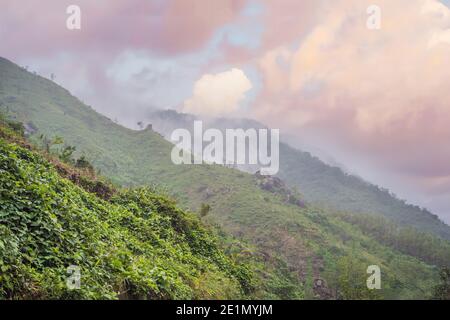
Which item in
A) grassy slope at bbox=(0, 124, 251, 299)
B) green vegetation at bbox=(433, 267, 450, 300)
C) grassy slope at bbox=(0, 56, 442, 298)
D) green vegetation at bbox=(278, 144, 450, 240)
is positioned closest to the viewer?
grassy slope at bbox=(0, 124, 251, 299)

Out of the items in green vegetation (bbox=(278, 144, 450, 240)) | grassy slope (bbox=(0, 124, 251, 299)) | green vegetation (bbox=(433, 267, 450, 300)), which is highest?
green vegetation (bbox=(278, 144, 450, 240))

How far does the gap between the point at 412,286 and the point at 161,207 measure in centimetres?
6134

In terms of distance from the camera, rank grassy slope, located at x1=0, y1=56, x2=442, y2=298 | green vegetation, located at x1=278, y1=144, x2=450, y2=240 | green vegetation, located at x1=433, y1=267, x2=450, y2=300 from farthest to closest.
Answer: green vegetation, located at x1=278, y1=144, x2=450, y2=240 → grassy slope, located at x1=0, y1=56, x2=442, y2=298 → green vegetation, located at x1=433, y1=267, x2=450, y2=300

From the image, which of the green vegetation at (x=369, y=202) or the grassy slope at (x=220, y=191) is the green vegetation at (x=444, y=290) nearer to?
the grassy slope at (x=220, y=191)

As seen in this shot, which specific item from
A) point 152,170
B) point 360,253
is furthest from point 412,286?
point 152,170

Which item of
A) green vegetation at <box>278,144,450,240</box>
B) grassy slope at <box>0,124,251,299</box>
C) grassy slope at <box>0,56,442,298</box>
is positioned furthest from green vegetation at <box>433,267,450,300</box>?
green vegetation at <box>278,144,450,240</box>

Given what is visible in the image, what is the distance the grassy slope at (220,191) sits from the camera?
68.5 meters

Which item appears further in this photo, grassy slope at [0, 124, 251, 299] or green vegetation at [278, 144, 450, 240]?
green vegetation at [278, 144, 450, 240]

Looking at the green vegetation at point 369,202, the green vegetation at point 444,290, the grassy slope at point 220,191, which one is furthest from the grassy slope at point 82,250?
the green vegetation at point 369,202

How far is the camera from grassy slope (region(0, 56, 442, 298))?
6850 centimetres

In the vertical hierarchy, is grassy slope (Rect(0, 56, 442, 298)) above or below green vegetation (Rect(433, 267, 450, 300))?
above

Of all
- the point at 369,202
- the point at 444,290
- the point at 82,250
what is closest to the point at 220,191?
the point at 444,290

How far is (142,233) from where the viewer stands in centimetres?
1600

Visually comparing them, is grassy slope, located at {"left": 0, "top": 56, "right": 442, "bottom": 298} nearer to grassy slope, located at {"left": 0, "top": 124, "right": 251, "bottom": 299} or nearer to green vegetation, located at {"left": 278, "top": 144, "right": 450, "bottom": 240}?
grassy slope, located at {"left": 0, "top": 124, "right": 251, "bottom": 299}
